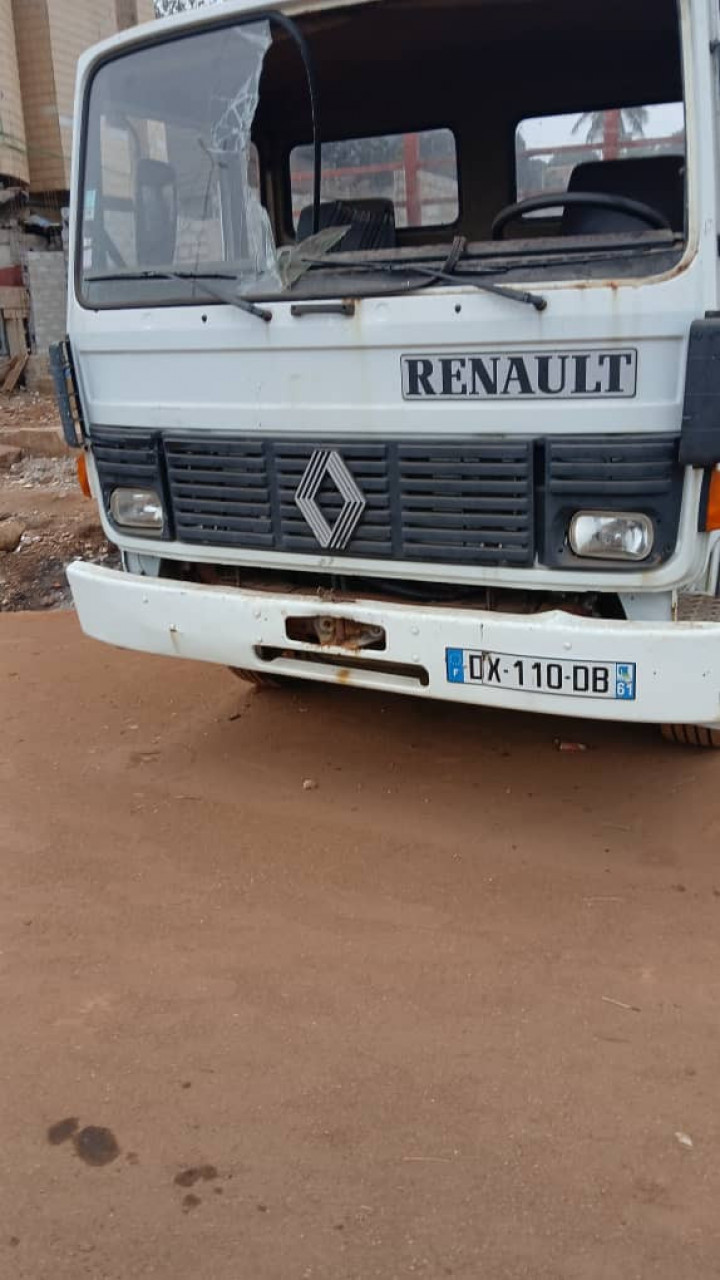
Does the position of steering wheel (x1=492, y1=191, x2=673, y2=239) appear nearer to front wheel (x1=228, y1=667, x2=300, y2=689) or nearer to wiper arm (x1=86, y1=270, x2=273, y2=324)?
wiper arm (x1=86, y1=270, x2=273, y2=324)

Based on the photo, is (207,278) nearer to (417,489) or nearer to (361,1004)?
(417,489)

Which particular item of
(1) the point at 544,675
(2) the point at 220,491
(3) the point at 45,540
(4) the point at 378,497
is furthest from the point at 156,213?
(3) the point at 45,540

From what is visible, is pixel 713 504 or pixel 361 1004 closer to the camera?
pixel 361 1004

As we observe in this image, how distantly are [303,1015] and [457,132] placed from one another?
360cm

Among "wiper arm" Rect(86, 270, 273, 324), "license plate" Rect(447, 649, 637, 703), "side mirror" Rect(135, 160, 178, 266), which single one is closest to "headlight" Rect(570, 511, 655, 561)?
"license plate" Rect(447, 649, 637, 703)

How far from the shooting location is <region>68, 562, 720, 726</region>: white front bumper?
2990 millimetres

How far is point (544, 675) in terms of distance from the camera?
3129mm

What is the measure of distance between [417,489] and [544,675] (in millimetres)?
675

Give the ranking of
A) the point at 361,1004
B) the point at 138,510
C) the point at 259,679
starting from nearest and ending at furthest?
the point at 361,1004 < the point at 138,510 < the point at 259,679

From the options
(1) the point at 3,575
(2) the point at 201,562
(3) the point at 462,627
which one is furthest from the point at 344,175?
(1) the point at 3,575

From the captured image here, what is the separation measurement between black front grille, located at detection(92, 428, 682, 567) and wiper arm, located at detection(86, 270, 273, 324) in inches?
15.7

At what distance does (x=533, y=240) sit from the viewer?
10.2ft

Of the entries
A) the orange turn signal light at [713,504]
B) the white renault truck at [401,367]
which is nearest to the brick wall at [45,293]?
the white renault truck at [401,367]

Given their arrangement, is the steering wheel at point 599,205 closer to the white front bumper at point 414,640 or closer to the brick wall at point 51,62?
the white front bumper at point 414,640
